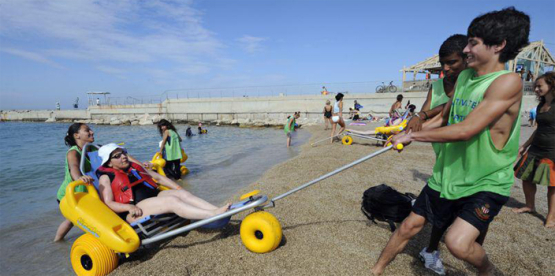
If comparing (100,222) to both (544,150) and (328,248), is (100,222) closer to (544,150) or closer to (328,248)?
(328,248)

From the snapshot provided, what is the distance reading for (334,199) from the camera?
4.78 m

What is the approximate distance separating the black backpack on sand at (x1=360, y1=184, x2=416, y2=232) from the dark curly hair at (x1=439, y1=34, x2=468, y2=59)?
201 centimetres

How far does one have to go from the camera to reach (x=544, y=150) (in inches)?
145

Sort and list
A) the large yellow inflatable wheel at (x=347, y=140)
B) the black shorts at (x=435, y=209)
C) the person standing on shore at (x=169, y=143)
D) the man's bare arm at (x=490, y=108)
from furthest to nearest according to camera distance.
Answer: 1. the large yellow inflatable wheel at (x=347, y=140)
2. the person standing on shore at (x=169, y=143)
3. the black shorts at (x=435, y=209)
4. the man's bare arm at (x=490, y=108)

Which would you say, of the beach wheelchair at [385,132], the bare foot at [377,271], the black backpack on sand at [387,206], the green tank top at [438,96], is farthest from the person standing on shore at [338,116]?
the bare foot at [377,271]

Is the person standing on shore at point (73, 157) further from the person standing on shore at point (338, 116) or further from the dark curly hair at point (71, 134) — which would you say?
the person standing on shore at point (338, 116)

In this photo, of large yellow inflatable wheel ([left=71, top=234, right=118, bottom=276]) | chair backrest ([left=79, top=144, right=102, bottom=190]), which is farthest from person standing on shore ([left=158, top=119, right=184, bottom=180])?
large yellow inflatable wheel ([left=71, top=234, right=118, bottom=276])

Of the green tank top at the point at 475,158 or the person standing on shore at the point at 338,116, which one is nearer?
the green tank top at the point at 475,158

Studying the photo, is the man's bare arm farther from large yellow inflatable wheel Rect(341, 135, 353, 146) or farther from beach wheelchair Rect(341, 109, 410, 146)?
large yellow inflatable wheel Rect(341, 135, 353, 146)

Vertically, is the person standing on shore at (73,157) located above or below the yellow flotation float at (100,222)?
above

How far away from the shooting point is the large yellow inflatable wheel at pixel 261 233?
9.95 feet

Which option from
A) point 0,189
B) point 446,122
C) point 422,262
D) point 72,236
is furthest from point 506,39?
point 0,189

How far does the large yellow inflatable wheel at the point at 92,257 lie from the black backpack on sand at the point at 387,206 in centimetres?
326

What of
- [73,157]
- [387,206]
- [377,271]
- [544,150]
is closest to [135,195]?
[73,157]
